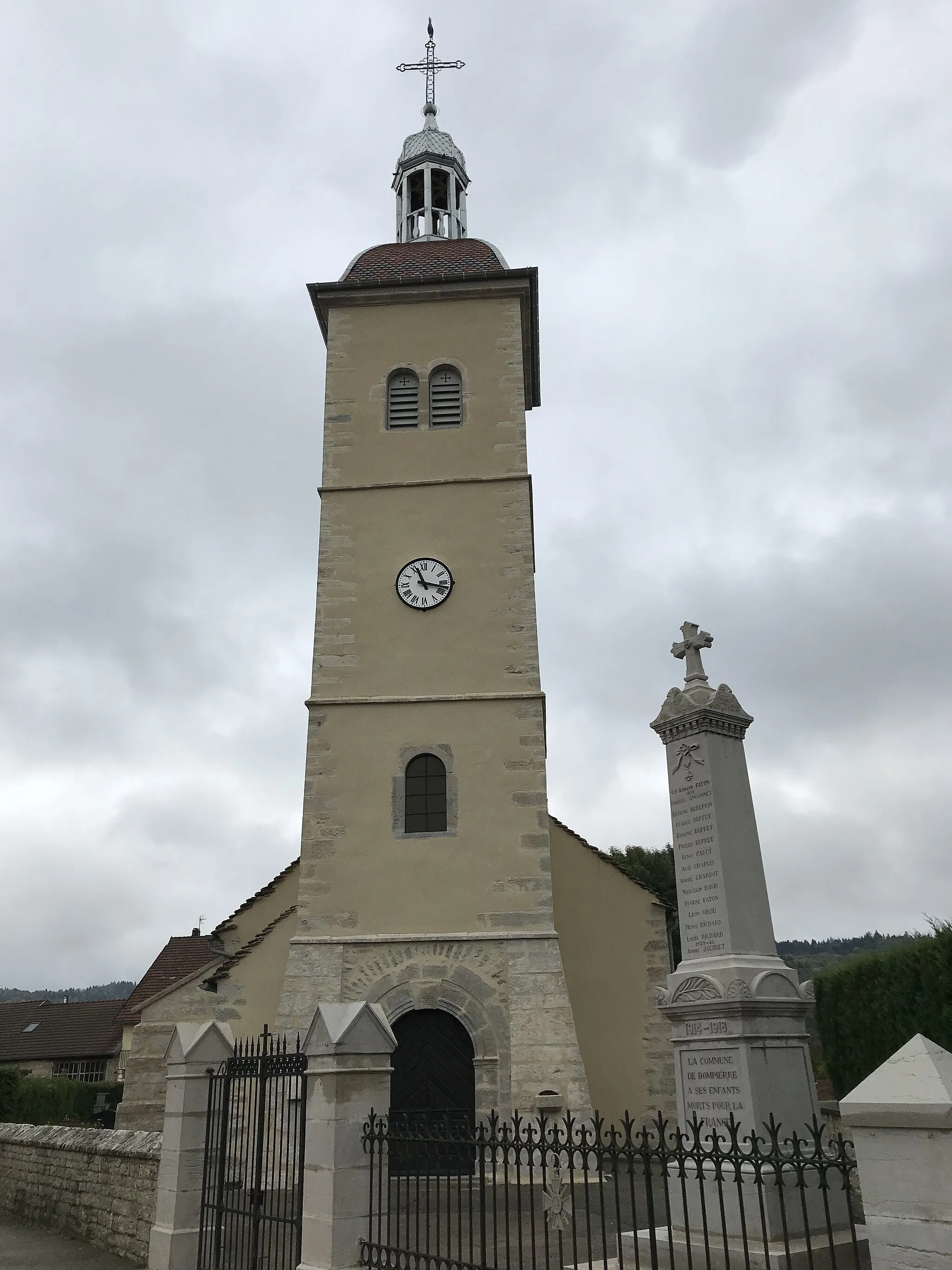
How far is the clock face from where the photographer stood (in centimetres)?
1559

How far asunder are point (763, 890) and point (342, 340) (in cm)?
1343

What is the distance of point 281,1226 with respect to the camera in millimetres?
7910

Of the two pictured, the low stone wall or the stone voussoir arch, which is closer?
the low stone wall

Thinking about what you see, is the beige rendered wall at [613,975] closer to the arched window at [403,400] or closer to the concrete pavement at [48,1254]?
the concrete pavement at [48,1254]

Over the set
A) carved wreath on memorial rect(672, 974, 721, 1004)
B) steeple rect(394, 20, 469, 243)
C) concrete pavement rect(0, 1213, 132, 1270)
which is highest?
steeple rect(394, 20, 469, 243)

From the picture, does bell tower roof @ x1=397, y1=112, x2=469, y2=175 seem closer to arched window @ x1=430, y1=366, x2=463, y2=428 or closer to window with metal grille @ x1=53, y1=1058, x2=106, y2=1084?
arched window @ x1=430, y1=366, x2=463, y2=428

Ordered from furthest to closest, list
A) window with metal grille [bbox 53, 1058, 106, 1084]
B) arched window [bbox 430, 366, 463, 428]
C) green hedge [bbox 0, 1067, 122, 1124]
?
1. window with metal grille [bbox 53, 1058, 106, 1084]
2. green hedge [bbox 0, 1067, 122, 1124]
3. arched window [bbox 430, 366, 463, 428]

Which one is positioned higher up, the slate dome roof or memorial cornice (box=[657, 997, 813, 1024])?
the slate dome roof

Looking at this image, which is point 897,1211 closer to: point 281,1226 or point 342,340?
point 281,1226

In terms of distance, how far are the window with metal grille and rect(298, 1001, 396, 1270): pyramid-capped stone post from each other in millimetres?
34977

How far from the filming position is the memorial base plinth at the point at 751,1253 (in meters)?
5.72

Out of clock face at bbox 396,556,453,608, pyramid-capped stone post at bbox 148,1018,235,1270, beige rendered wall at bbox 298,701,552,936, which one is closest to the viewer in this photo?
pyramid-capped stone post at bbox 148,1018,235,1270

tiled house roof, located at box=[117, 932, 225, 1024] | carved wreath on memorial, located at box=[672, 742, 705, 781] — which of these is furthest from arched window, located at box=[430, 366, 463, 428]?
tiled house roof, located at box=[117, 932, 225, 1024]

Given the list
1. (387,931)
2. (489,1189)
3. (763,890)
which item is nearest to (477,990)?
(387,931)
